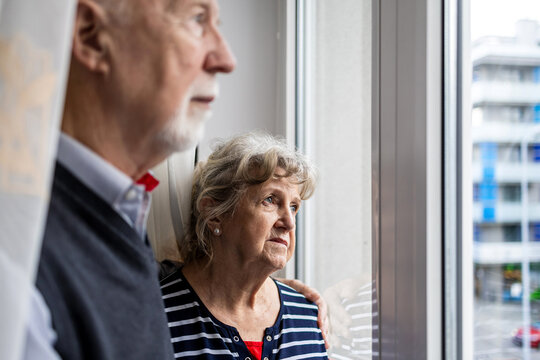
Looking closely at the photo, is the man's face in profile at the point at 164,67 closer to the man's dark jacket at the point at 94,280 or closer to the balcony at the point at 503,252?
the man's dark jacket at the point at 94,280

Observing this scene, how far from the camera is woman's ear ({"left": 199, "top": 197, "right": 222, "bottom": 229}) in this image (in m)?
1.55

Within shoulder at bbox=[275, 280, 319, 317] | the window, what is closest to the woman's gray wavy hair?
shoulder at bbox=[275, 280, 319, 317]

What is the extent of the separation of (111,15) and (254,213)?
2.86 feet

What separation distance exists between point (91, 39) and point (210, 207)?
874 millimetres

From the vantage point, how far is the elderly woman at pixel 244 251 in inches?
58.1

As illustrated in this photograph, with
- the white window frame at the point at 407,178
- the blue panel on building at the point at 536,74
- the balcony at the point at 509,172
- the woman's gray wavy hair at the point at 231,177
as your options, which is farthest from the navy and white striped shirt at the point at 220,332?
the blue panel on building at the point at 536,74

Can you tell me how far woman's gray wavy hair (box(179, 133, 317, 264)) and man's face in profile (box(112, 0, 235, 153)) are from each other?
714 mm

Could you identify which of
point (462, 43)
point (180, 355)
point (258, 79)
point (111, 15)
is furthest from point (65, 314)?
point (258, 79)

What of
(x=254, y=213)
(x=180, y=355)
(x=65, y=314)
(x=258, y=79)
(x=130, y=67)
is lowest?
(x=180, y=355)

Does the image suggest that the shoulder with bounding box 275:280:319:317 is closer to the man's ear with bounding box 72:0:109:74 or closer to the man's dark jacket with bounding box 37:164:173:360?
the man's dark jacket with bounding box 37:164:173:360

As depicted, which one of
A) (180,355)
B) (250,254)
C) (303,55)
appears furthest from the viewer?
(303,55)

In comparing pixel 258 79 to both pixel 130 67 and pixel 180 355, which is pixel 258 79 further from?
pixel 130 67

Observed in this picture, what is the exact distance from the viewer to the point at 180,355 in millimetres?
1383

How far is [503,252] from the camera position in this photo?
108 centimetres
